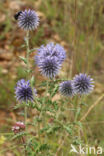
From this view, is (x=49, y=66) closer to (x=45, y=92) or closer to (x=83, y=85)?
(x=45, y=92)

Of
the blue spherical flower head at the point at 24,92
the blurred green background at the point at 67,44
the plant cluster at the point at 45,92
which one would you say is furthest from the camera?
the blurred green background at the point at 67,44

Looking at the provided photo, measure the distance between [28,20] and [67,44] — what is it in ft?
9.27

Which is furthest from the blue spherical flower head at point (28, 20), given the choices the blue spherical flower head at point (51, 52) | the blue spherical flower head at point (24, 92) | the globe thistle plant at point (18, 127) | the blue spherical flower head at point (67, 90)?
the globe thistle plant at point (18, 127)

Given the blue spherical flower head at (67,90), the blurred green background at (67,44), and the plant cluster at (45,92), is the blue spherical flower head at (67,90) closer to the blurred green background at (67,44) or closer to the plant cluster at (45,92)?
the plant cluster at (45,92)

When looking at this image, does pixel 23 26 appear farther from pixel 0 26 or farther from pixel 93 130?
pixel 0 26

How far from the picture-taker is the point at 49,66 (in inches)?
76.6

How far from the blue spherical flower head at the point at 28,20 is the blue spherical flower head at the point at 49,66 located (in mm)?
342

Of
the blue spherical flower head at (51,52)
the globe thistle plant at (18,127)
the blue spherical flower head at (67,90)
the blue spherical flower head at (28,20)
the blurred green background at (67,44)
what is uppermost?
the blurred green background at (67,44)

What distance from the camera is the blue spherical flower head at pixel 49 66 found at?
1.94m

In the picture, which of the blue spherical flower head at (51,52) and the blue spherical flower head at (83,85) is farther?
the blue spherical flower head at (83,85)

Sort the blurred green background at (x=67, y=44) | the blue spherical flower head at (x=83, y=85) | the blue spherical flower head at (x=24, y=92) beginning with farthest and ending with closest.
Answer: the blurred green background at (x=67, y=44) < the blue spherical flower head at (x=83, y=85) < the blue spherical flower head at (x=24, y=92)

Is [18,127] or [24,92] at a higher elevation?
[24,92]

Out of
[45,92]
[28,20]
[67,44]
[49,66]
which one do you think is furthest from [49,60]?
[67,44]

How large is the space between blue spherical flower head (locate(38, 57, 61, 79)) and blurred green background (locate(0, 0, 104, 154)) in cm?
77
